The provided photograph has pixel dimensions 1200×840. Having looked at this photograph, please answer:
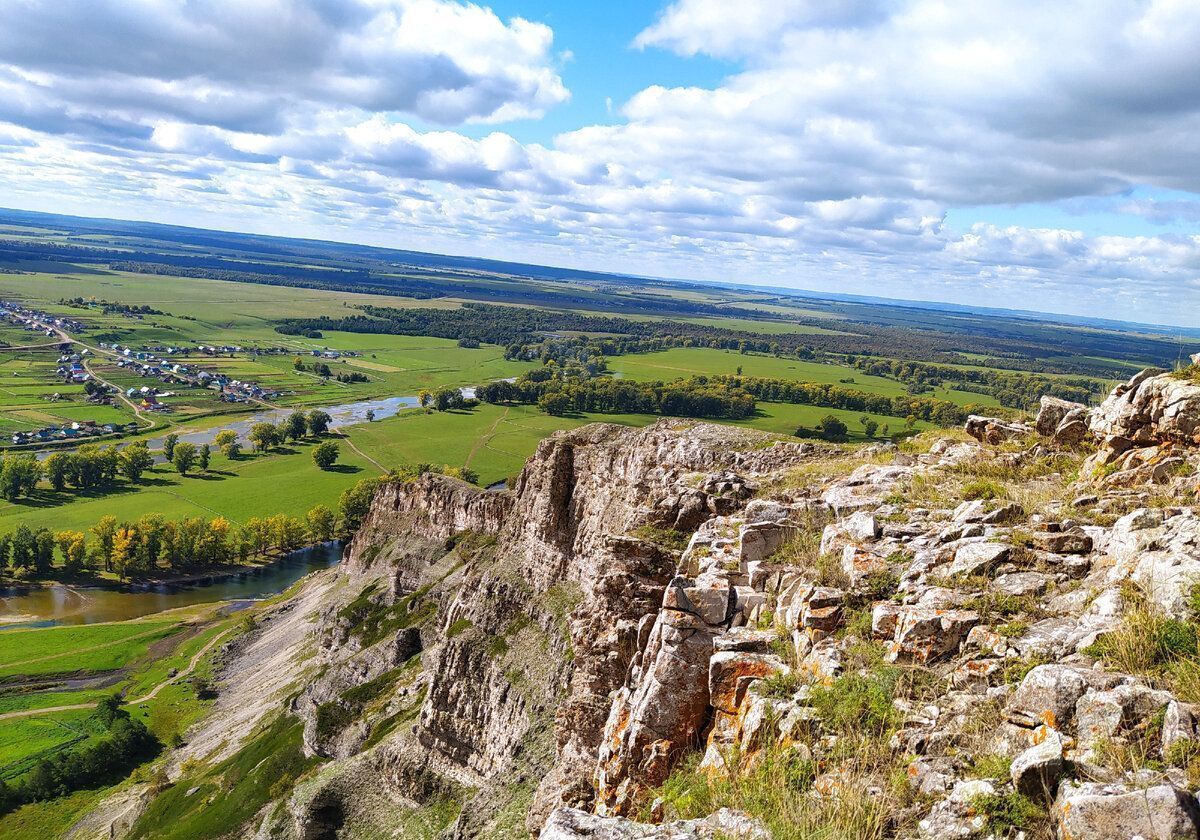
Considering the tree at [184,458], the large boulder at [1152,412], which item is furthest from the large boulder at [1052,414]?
the tree at [184,458]

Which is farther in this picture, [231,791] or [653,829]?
[231,791]

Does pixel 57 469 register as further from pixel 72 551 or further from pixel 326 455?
pixel 326 455

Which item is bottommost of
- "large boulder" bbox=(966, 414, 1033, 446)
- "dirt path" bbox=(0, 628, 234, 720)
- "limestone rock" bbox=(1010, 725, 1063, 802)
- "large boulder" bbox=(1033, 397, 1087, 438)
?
"dirt path" bbox=(0, 628, 234, 720)

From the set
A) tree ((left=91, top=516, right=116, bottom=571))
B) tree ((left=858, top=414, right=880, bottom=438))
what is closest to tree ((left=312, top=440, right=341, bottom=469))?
tree ((left=91, top=516, right=116, bottom=571))

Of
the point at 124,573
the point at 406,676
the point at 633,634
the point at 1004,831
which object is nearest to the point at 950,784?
the point at 1004,831

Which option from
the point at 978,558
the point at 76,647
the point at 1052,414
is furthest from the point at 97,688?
the point at 1052,414

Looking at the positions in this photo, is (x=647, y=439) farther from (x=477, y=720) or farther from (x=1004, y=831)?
(x=1004, y=831)

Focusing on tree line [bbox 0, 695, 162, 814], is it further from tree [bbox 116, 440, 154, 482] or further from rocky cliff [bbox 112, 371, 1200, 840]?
tree [bbox 116, 440, 154, 482]
